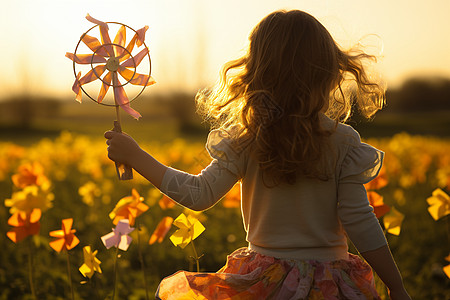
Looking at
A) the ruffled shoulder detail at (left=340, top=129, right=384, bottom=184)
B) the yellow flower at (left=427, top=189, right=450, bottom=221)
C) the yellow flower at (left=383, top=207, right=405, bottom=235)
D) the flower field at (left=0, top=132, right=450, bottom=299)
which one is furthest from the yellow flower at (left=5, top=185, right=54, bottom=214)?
the yellow flower at (left=427, top=189, right=450, bottom=221)

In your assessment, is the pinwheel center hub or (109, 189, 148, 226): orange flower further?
(109, 189, 148, 226): orange flower

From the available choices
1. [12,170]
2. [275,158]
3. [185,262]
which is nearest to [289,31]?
[275,158]

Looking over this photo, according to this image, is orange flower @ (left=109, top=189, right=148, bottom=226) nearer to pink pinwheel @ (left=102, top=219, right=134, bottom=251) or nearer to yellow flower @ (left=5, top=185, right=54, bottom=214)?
pink pinwheel @ (left=102, top=219, right=134, bottom=251)

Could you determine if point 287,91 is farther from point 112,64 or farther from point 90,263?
point 90,263

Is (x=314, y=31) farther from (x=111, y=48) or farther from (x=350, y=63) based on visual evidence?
(x=111, y=48)

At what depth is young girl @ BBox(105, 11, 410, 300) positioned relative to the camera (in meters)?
1.71

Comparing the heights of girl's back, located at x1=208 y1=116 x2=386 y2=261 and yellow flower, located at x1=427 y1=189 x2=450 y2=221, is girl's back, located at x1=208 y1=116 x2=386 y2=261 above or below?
above

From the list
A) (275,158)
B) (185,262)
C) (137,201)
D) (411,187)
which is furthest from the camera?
(411,187)

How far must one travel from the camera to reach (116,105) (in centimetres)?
174

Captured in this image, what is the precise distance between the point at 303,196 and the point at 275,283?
311 mm

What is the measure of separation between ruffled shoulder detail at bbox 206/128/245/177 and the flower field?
14 cm

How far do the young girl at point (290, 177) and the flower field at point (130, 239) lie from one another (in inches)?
8.1

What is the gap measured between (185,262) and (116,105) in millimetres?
1869

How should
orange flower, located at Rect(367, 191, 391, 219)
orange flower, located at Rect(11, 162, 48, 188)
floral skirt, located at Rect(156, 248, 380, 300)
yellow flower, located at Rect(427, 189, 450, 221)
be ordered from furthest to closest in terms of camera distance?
orange flower, located at Rect(11, 162, 48, 188), yellow flower, located at Rect(427, 189, 450, 221), orange flower, located at Rect(367, 191, 391, 219), floral skirt, located at Rect(156, 248, 380, 300)
